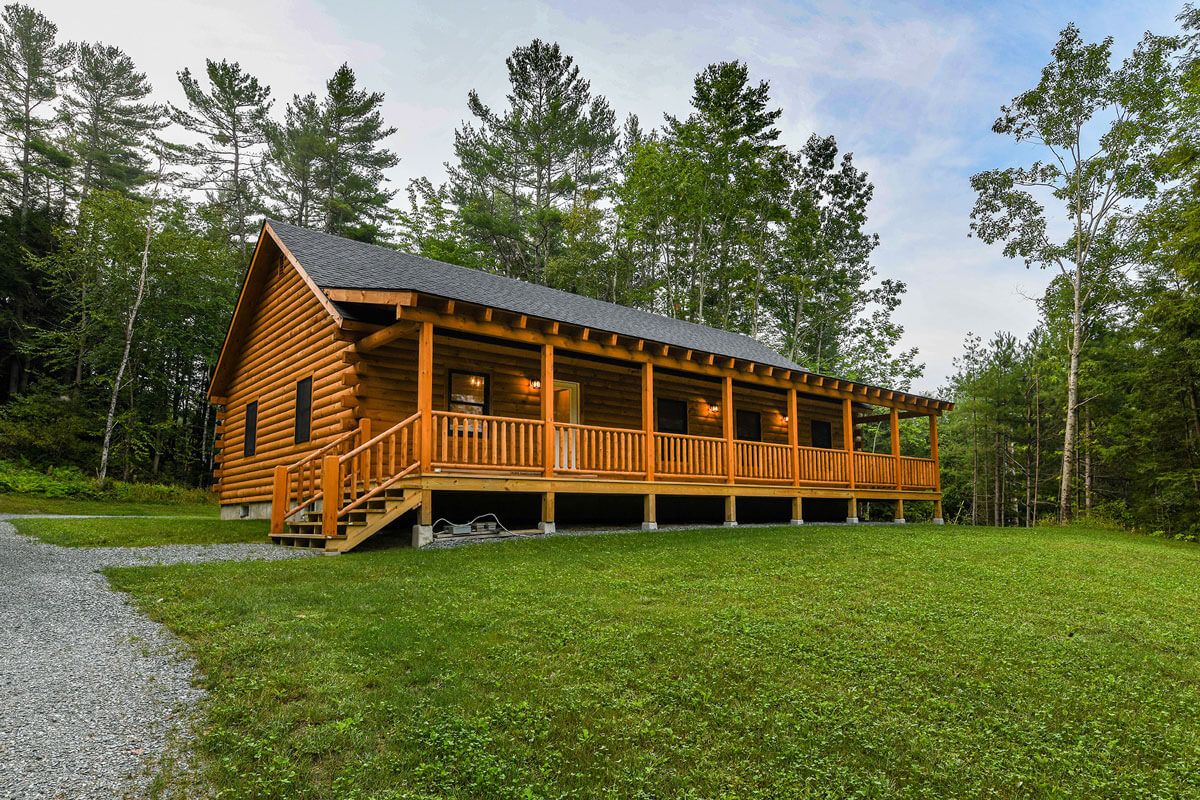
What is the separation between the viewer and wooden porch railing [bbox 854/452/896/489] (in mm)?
15992

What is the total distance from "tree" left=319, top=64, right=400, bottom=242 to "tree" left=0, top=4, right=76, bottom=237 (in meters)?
11.1

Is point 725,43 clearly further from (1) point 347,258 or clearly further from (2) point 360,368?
(2) point 360,368

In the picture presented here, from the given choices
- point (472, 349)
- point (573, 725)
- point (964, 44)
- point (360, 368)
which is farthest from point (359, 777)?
point (964, 44)

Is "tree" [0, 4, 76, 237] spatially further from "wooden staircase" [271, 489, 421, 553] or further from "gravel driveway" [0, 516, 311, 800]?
"gravel driveway" [0, 516, 311, 800]

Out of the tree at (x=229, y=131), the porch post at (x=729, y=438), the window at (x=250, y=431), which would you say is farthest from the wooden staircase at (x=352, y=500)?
the tree at (x=229, y=131)

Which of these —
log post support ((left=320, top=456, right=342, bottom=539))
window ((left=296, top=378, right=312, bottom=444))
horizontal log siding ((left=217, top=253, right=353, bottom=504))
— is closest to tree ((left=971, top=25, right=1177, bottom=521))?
log post support ((left=320, top=456, right=342, bottom=539))

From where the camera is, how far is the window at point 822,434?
19.4 meters

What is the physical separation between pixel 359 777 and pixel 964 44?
76.1ft

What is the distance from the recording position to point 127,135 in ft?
104

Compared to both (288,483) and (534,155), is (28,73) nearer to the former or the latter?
(534,155)

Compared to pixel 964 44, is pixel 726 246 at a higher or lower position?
A: lower

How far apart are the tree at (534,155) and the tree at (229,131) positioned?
946cm

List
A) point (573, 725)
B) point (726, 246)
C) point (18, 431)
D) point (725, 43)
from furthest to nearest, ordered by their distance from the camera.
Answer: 1. point (726, 246)
2. point (725, 43)
3. point (18, 431)
4. point (573, 725)

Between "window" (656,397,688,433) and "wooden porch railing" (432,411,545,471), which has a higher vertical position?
→ "window" (656,397,688,433)
